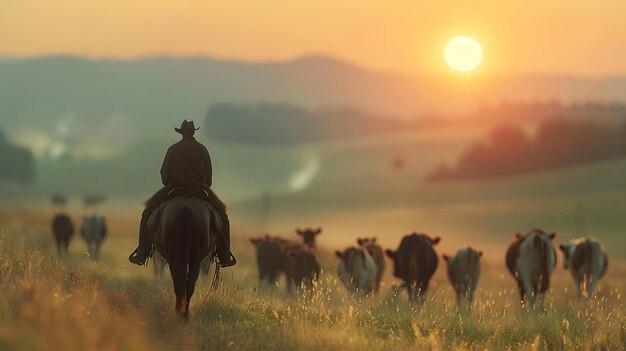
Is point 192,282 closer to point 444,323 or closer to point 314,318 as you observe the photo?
point 314,318

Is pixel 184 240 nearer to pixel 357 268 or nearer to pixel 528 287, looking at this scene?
pixel 357 268

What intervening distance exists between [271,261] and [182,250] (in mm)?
12238

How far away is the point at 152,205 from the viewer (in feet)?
50.3

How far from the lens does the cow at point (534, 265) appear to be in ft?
74.9

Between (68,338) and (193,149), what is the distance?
488 centimetres

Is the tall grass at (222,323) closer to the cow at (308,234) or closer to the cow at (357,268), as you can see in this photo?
the cow at (357,268)

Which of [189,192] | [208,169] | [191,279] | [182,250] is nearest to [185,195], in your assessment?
[189,192]

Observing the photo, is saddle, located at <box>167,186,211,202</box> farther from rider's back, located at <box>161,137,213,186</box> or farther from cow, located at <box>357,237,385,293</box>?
cow, located at <box>357,237,385,293</box>

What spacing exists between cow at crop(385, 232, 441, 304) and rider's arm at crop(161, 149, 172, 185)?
28.4ft

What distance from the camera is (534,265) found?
2294 cm

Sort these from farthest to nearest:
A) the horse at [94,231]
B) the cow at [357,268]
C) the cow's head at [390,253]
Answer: the horse at [94,231] → the cow at [357,268] → the cow's head at [390,253]

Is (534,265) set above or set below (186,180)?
below

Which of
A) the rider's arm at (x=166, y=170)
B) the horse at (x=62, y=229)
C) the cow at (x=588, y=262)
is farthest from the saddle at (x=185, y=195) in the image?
the horse at (x=62, y=229)

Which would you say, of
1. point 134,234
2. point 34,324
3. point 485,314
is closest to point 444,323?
point 485,314
